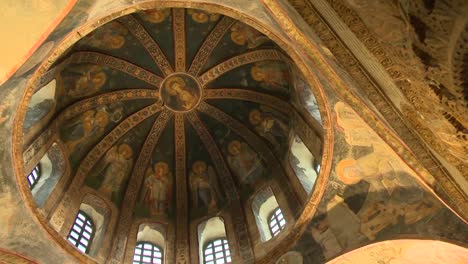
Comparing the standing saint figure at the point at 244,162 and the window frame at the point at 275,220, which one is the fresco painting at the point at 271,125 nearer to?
the standing saint figure at the point at 244,162

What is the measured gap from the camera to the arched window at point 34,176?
1258 centimetres

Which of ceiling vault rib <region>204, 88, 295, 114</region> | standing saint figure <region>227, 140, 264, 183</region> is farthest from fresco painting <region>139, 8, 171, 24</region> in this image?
standing saint figure <region>227, 140, 264, 183</region>

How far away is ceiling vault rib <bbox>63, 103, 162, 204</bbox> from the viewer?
13.9 m

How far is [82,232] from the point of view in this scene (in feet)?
43.3

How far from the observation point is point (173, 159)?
53.2 ft

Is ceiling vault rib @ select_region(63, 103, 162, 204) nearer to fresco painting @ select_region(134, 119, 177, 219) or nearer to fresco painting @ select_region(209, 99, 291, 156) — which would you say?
fresco painting @ select_region(134, 119, 177, 219)

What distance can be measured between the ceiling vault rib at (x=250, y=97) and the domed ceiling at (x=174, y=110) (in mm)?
30

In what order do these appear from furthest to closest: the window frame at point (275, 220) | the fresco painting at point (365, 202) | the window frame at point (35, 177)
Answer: the window frame at point (275, 220), the window frame at point (35, 177), the fresco painting at point (365, 202)

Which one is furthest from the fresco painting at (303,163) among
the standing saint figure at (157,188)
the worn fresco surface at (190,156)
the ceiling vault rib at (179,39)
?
the ceiling vault rib at (179,39)

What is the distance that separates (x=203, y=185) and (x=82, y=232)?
12.6 feet

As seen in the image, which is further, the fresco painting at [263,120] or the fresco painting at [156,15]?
the fresco painting at [263,120]

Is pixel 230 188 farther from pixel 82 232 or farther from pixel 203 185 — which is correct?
pixel 82 232

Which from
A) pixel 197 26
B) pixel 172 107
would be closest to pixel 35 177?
pixel 172 107

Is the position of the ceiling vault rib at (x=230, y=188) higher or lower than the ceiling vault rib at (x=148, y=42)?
lower
